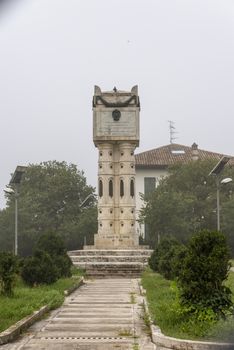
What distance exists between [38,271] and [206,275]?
31.1 ft

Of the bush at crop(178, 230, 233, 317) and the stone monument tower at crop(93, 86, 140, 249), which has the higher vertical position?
the stone monument tower at crop(93, 86, 140, 249)

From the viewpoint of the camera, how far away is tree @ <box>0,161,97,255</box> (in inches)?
1935

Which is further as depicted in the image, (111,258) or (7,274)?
(111,258)

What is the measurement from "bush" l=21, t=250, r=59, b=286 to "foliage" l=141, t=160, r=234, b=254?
2633 centimetres

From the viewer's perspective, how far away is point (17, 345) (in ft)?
32.7

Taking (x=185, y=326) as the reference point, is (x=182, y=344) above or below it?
below

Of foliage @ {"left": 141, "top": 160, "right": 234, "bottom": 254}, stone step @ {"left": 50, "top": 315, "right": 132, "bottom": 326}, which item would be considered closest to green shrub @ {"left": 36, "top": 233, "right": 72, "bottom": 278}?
stone step @ {"left": 50, "top": 315, "right": 132, "bottom": 326}

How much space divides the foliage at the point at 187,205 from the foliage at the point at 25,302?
89.0ft

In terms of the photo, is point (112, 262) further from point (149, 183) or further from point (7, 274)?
point (149, 183)

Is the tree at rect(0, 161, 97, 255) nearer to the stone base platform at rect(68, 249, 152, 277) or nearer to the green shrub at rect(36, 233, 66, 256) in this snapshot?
the stone base platform at rect(68, 249, 152, 277)

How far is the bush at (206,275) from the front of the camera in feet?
37.0

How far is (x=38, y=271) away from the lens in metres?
20.1

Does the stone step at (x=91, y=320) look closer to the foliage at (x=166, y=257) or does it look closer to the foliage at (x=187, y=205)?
the foliage at (x=166, y=257)

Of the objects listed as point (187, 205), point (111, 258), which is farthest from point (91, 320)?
point (187, 205)
